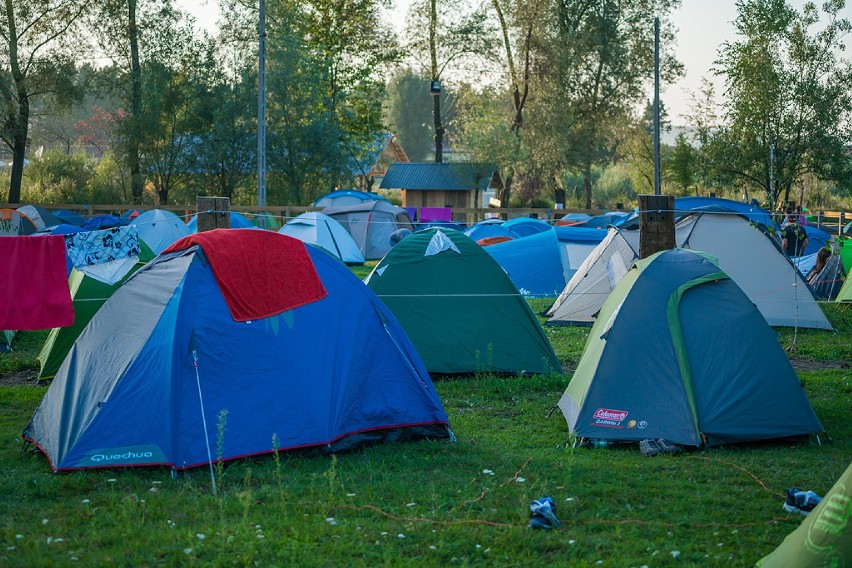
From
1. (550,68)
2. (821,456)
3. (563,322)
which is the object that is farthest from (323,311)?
(550,68)

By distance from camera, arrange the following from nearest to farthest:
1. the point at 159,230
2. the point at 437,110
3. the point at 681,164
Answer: the point at 159,230 → the point at 437,110 → the point at 681,164

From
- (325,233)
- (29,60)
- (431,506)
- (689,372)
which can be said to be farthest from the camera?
(29,60)

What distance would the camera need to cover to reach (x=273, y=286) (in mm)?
6801

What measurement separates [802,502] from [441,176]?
34653mm

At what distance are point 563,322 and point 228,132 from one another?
21013 mm

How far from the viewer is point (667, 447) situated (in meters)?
6.62

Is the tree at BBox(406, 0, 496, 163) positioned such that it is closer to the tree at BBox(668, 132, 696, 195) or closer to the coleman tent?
the tree at BBox(668, 132, 696, 195)

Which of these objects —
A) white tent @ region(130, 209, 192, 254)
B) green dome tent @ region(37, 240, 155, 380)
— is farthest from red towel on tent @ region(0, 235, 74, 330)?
white tent @ region(130, 209, 192, 254)

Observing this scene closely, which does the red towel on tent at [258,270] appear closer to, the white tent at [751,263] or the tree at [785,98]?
the white tent at [751,263]

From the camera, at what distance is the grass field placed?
4.75 meters

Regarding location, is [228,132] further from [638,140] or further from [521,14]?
[638,140]

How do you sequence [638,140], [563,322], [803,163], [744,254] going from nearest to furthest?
[744,254] < [563,322] < [803,163] < [638,140]

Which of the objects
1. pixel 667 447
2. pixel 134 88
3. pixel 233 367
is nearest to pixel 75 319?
pixel 233 367

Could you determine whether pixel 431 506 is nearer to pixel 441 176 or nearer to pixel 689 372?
pixel 689 372
